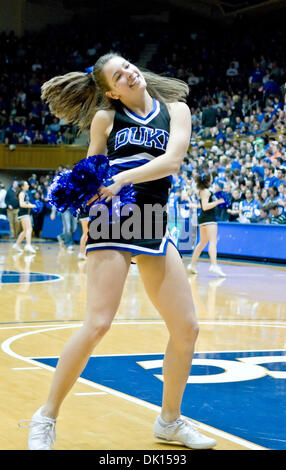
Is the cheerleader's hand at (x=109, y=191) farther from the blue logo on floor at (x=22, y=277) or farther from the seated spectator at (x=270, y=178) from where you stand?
the seated spectator at (x=270, y=178)

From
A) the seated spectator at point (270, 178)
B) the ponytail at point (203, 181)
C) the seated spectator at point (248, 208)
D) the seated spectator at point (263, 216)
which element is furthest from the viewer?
the seated spectator at point (248, 208)

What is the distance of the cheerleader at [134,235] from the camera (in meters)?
3.00

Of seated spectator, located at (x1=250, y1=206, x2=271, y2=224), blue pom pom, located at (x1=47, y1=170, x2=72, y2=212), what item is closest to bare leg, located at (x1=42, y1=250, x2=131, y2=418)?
blue pom pom, located at (x1=47, y1=170, x2=72, y2=212)

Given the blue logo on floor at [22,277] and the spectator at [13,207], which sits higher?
the spectator at [13,207]

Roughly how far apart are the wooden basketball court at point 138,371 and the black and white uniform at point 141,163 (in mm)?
934

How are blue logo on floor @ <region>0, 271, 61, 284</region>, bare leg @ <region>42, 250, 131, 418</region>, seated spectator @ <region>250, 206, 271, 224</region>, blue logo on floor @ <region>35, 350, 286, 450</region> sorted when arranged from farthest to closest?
seated spectator @ <region>250, 206, 271, 224</region>
blue logo on floor @ <region>0, 271, 61, 284</region>
blue logo on floor @ <region>35, 350, 286, 450</region>
bare leg @ <region>42, 250, 131, 418</region>

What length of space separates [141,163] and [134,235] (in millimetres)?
349

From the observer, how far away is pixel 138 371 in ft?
15.0

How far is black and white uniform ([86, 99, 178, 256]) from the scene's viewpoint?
3.09 m

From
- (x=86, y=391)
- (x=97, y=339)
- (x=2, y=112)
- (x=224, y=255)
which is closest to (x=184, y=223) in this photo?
(x=224, y=255)

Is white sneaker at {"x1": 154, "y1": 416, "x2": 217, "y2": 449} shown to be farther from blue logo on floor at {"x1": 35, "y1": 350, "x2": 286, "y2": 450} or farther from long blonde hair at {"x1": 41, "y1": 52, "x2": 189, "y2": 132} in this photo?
long blonde hair at {"x1": 41, "y1": 52, "x2": 189, "y2": 132}

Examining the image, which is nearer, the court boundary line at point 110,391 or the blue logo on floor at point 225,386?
the court boundary line at point 110,391

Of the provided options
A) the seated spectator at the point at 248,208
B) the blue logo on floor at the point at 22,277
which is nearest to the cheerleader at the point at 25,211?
the blue logo on floor at the point at 22,277

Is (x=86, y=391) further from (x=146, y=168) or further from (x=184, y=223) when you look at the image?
(x=184, y=223)
